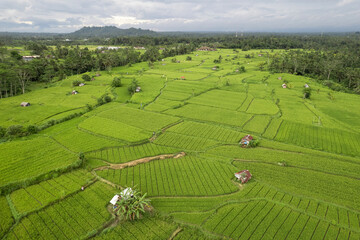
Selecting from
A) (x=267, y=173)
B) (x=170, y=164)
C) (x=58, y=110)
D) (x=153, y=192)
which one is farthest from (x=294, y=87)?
(x=58, y=110)

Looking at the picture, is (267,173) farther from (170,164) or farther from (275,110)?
(275,110)

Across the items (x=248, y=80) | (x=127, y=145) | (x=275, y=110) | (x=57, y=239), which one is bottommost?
(x=57, y=239)

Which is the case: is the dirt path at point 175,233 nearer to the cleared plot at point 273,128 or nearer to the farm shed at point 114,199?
the farm shed at point 114,199

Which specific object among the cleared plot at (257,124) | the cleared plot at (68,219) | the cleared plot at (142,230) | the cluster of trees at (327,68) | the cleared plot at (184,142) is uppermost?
the cluster of trees at (327,68)

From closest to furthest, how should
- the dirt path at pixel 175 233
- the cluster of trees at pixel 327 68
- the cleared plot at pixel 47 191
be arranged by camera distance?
1. the dirt path at pixel 175 233
2. the cleared plot at pixel 47 191
3. the cluster of trees at pixel 327 68

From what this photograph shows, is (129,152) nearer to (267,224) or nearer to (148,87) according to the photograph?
(267,224)

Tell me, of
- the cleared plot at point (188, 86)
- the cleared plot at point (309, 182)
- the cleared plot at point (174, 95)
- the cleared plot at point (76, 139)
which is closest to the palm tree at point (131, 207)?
the cleared plot at point (76, 139)

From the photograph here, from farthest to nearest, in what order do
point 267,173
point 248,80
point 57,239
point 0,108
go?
point 248,80 → point 0,108 → point 267,173 → point 57,239
